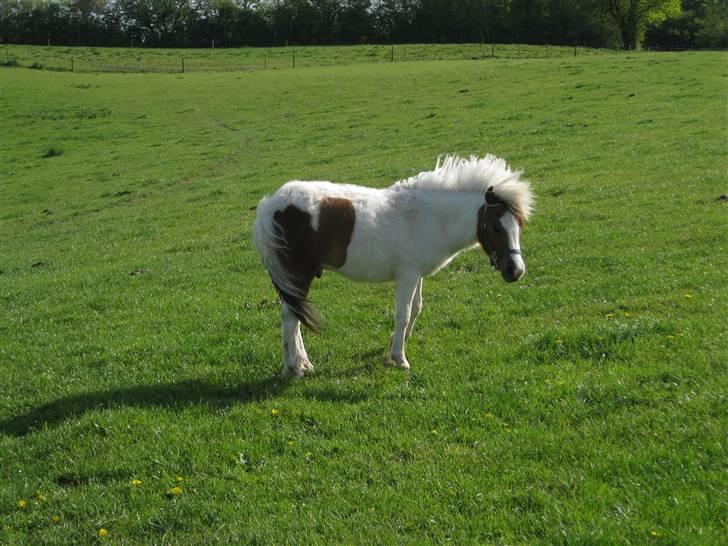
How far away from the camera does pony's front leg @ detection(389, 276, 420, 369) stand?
324 inches

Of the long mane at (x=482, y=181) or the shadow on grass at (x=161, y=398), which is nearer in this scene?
the shadow on grass at (x=161, y=398)

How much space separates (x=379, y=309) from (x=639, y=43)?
272 feet

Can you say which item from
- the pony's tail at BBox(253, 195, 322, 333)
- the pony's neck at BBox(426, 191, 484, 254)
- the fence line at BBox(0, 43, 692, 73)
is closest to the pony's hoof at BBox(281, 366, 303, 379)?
the pony's tail at BBox(253, 195, 322, 333)

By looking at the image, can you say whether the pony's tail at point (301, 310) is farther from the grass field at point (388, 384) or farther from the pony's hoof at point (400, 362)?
the pony's hoof at point (400, 362)

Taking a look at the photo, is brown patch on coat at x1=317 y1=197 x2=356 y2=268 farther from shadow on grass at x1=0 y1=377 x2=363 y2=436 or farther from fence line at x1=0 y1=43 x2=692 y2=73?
fence line at x1=0 y1=43 x2=692 y2=73

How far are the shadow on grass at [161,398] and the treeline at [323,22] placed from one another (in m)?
86.1

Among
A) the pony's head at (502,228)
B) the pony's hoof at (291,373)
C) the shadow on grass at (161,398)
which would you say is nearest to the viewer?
the shadow on grass at (161,398)

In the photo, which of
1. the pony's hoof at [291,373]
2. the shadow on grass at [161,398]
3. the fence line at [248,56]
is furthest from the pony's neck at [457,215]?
the fence line at [248,56]

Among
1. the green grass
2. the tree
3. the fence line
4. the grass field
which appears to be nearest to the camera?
the grass field

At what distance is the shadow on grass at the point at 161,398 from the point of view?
767cm

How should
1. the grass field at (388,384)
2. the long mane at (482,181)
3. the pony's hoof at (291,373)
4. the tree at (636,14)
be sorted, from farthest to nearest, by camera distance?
1. the tree at (636,14)
2. the pony's hoof at (291,373)
3. the long mane at (482,181)
4. the grass field at (388,384)

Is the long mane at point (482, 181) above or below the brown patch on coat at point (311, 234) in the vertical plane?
above

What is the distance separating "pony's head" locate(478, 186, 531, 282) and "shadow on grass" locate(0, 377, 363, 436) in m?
2.25

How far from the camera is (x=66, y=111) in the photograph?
43.5 m
